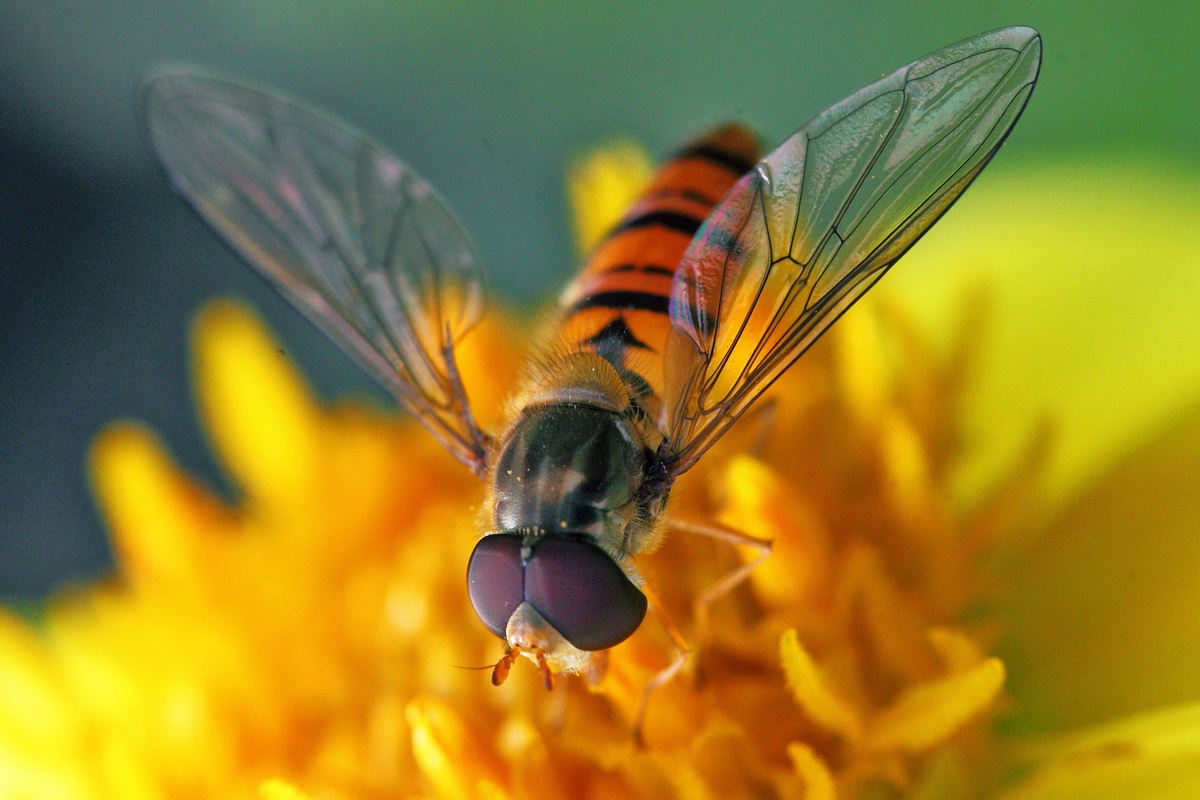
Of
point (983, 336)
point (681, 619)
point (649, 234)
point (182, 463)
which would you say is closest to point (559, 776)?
point (681, 619)

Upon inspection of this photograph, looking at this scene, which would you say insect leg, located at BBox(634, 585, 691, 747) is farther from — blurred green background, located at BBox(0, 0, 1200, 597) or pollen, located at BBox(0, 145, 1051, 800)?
blurred green background, located at BBox(0, 0, 1200, 597)

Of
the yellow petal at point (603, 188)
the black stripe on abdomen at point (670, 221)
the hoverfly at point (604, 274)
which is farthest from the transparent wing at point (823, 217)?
the yellow petal at point (603, 188)

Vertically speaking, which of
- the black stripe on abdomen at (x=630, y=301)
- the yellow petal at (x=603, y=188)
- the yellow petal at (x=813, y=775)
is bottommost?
the yellow petal at (x=813, y=775)

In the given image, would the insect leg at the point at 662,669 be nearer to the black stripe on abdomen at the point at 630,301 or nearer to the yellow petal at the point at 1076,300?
the black stripe on abdomen at the point at 630,301

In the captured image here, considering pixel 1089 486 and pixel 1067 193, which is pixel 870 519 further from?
pixel 1067 193

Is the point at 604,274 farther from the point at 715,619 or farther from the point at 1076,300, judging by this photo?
the point at 1076,300

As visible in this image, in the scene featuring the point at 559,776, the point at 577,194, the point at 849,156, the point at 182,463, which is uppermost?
the point at 849,156

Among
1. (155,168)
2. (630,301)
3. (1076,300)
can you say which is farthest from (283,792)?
(155,168)
